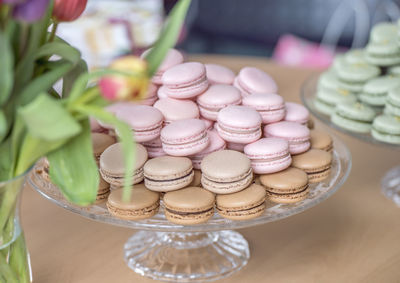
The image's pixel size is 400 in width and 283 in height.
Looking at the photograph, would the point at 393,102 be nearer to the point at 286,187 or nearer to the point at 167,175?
the point at 286,187

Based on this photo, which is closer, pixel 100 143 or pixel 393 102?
pixel 100 143

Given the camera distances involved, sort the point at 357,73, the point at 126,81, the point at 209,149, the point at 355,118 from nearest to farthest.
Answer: the point at 126,81, the point at 209,149, the point at 355,118, the point at 357,73

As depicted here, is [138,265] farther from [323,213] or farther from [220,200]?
[323,213]

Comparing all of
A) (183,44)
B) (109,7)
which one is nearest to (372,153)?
(109,7)

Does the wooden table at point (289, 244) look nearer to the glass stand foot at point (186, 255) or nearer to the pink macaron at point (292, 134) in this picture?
the glass stand foot at point (186, 255)

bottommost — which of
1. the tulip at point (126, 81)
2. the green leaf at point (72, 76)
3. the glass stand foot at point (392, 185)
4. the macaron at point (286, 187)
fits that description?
the glass stand foot at point (392, 185)

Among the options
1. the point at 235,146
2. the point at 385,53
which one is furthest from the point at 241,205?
the point at 385,53

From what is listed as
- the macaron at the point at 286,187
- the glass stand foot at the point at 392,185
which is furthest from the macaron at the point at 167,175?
the glass stand foot at the point at 392,185
